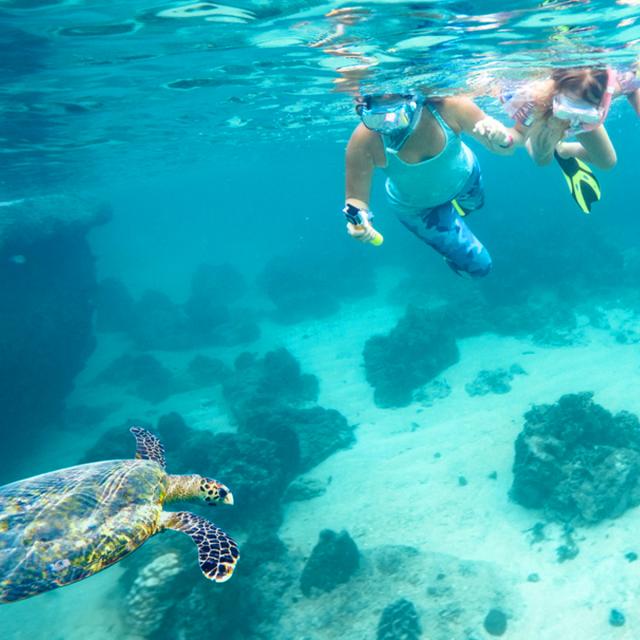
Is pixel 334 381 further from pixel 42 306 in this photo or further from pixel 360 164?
pixel 42 306

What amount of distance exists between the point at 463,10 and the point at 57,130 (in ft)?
51.5

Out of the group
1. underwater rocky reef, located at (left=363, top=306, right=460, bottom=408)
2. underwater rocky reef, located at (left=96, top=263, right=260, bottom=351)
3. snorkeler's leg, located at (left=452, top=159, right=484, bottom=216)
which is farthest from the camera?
underwater rocky reef, located at (left=96, top=263, right=260, bottom=351)

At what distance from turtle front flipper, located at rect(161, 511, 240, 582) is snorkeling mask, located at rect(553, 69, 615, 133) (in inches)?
216

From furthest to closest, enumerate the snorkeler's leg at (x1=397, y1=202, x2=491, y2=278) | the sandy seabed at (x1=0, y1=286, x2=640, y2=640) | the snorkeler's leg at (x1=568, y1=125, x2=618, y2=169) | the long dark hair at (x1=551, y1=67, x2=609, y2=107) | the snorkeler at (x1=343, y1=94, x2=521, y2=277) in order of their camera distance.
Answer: the sandy seabed at (x1=0, y1=286, x2=640, y2=640)
the snorkeler's leg at (x1=397, y1=202, x2=491, y2=278)
the snorkeler's leg at (x1=568, y1=125, x2=618, y2=169)
the snorkeler at (x1=343, y1=94, x2=521, y2=277)
the long dark hair at (x1=551, y1=67, x2=609, y2=107)

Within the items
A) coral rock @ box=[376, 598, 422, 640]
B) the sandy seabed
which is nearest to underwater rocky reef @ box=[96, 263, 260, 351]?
the sandy seabed

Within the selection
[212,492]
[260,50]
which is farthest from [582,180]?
[260,50]

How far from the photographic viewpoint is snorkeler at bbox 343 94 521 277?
4492 millimetres

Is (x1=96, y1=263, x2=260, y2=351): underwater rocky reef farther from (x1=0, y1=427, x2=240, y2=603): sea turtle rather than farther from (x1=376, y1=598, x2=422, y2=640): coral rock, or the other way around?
(x1=0, y1=427, x2=240, y2=603): sea turtle

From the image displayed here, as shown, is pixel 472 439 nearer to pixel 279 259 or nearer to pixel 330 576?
pixel 330 576

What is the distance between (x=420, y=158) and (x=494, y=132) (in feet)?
3.48

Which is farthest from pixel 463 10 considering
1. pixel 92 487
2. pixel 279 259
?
pixel 279 259

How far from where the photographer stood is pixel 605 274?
65.5ft

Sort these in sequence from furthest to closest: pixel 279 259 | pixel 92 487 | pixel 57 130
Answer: pixel 279 259 → pixel 57 130 → pixel 92 487

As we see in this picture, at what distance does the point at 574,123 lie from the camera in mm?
4551
